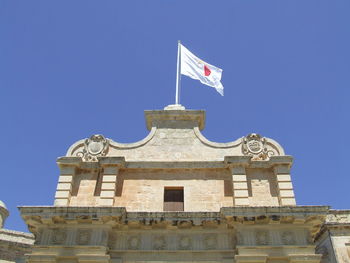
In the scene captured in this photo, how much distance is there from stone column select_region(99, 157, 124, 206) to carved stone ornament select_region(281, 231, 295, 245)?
19.9 ft

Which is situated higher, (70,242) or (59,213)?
(59,213)

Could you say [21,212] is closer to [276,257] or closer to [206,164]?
[206,164]

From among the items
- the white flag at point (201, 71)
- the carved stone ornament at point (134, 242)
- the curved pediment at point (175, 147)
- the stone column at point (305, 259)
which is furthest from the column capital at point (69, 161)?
the stone column at point (305, 259)

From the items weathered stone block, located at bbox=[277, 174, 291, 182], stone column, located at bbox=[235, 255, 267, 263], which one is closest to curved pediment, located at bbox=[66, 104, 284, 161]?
weathered stone block, located at bbox=[277, 174, 291, 182]

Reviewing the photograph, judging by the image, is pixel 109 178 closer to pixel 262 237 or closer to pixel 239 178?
pixel 239 178

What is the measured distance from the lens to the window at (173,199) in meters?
13.9

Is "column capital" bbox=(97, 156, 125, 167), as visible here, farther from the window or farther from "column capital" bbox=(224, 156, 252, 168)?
"column capital" bbox=(224, 156, 252, 168)

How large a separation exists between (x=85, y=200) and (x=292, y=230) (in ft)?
24.5

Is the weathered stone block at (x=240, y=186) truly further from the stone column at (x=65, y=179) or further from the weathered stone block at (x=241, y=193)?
the stone column at (x=65, y=179)

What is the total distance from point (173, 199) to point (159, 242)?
6.42ft

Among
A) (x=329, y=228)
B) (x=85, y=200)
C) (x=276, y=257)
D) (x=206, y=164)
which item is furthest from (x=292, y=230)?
(x=85, y=200)

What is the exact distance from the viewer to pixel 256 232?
41.5 ft

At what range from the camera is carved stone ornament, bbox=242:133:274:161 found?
14.9 meters

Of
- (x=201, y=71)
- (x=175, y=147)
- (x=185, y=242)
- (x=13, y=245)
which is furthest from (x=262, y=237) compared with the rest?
(x=13, y=245)
